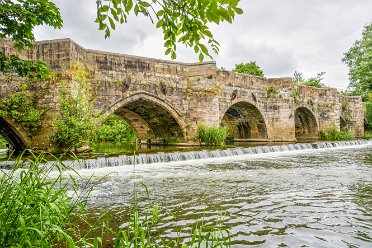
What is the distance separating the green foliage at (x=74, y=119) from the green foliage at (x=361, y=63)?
30190mm

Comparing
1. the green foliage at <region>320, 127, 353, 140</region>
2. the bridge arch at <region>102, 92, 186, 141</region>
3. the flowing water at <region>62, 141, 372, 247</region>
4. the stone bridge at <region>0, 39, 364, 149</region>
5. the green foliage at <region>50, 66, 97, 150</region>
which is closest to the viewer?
the flowing water at <region>62, 141, 372, 247</region>

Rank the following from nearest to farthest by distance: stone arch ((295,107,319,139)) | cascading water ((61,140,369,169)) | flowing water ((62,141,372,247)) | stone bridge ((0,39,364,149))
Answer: flowing water ((62,141,372,247)), cascading water ((61,140,369,169)), stone bridge ((0,39,364,149)), stone arch ((295,107,319,139))

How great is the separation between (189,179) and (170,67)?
8840 mm

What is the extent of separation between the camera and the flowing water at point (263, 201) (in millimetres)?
3383

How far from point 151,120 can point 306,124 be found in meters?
14.0

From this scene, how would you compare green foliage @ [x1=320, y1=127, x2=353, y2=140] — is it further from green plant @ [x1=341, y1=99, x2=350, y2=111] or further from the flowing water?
the flowing water

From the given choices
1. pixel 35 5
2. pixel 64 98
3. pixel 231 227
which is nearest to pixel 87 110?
pixel 64 98

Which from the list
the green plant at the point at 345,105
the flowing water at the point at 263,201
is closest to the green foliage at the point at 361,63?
the green plant at the point at 345,105

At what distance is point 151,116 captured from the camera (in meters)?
16.4

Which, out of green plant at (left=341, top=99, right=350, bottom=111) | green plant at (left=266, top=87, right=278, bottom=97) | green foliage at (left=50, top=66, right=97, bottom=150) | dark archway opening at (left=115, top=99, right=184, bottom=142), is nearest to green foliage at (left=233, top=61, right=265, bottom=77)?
green plant at (left=341, top=99, right=350, bottom=111)

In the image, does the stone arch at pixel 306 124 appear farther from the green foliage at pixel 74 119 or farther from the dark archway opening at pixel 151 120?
the green foliage at pixel 74 119

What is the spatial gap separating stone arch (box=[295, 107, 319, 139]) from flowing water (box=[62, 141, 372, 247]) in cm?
1663

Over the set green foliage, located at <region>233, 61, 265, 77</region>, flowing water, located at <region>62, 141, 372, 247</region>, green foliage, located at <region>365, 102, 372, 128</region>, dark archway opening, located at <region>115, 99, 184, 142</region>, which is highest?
green foliage, located at <region>233, 61, 265, 77</region>

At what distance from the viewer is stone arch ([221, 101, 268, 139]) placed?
2009 centimetres
